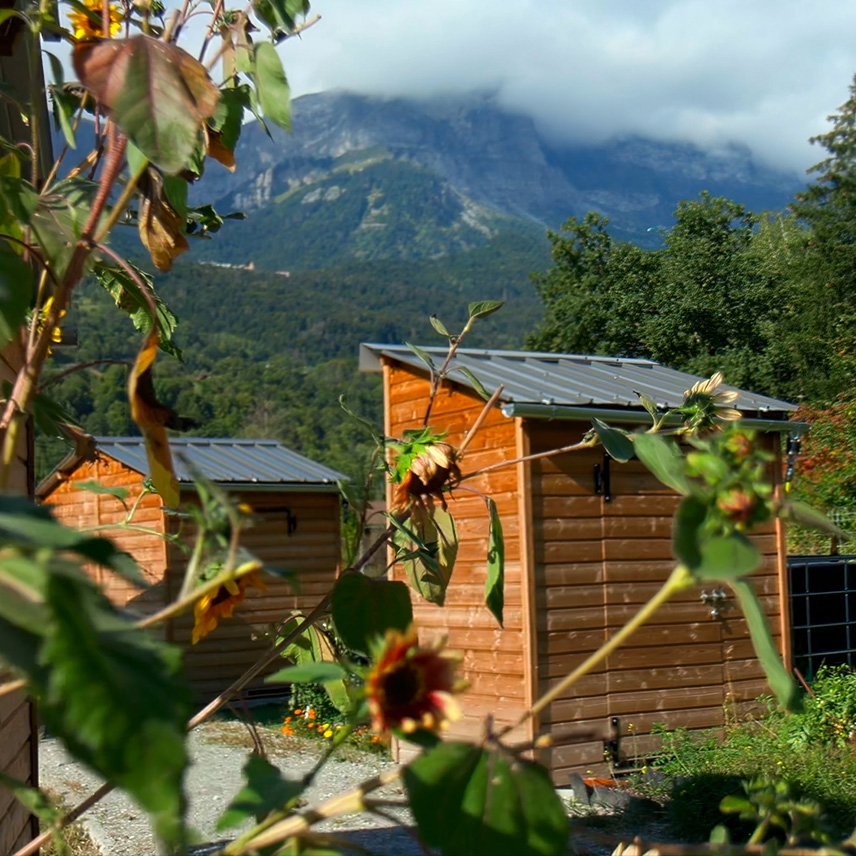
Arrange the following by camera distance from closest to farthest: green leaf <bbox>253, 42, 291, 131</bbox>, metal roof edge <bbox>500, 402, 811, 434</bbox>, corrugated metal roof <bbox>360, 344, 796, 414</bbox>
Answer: green leaf <bbox>253, 42, 291, 131</bbox>
metal roof edge <bbox>500, 402, 811, 434</bbox>
corrugated metal roof <bbox>360, 344, 796, 414</bbox>

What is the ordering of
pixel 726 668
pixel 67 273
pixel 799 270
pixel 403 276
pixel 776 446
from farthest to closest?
pixel 403 276 < pixel 799 270 < pixel 776 446 < pixel 726 668 < pixel 67 273

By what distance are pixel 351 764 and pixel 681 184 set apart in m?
24.8

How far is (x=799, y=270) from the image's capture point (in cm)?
1276

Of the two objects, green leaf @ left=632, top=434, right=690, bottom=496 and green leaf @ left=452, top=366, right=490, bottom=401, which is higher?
green leaf @ left=452, top=366, right=490, bottom=401

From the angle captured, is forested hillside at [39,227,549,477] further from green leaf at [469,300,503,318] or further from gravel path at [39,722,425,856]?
green leaf at [469,300,503,318]

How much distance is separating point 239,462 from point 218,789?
4615 mm

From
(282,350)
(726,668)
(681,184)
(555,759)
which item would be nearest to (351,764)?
(555,759)

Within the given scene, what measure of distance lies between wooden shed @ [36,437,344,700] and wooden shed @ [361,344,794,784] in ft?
11.6

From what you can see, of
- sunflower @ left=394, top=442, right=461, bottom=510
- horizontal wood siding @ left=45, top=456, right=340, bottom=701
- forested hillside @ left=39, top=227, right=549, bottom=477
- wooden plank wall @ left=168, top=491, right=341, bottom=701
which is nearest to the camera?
sunflower @ left=394, top=442, right=461, bottom=510

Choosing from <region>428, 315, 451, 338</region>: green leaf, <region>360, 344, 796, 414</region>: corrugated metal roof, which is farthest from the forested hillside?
<region>428, 315, 451, 338</region>: green leaf

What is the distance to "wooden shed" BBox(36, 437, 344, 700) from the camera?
9.71m

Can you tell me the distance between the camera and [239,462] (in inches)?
424

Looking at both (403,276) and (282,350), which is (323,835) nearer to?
(282,350)

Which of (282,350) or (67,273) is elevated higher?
(282,350)
